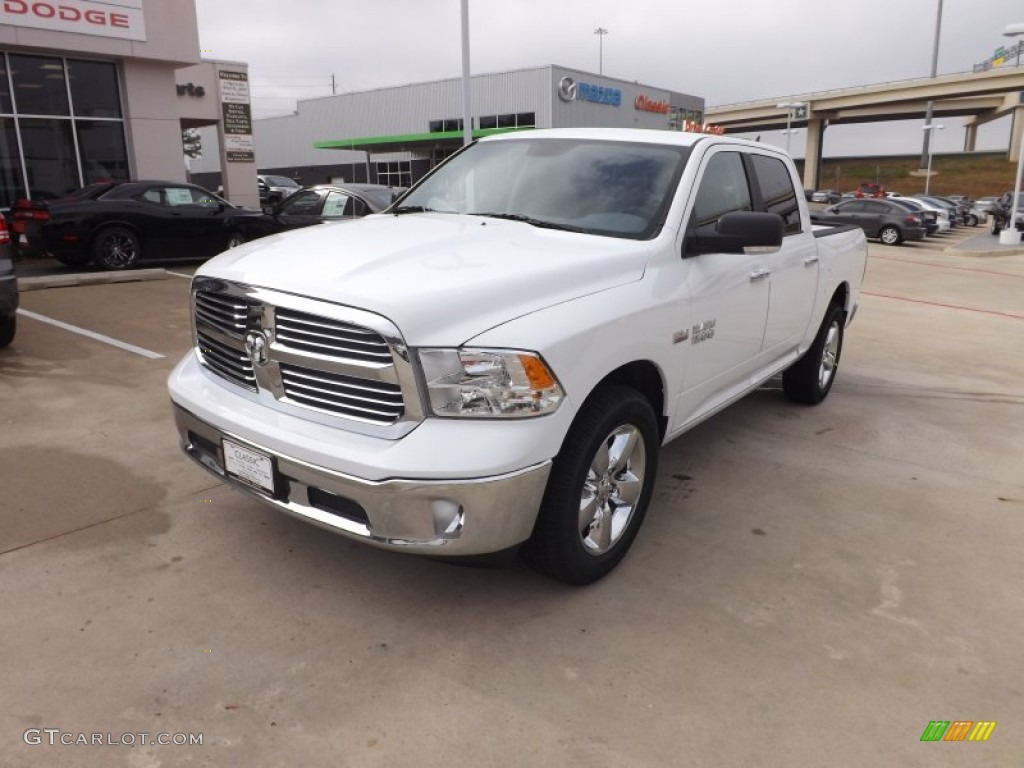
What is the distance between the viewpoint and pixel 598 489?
3168 millimetres

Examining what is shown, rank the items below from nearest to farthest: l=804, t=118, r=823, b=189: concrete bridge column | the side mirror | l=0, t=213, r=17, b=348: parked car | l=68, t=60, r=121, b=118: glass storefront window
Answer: the side mirror < l=0, t=213, r=17, b=348: parked car < l=68, t=60, r=121, b=118: glass storefront window < l=804, t=118, r=823, b=189: concrete bridge column

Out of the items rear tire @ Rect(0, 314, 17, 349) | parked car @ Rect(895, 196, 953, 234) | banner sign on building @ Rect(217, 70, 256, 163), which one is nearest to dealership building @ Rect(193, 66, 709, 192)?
banner sign on building @ Rect(217, 70, 256, 163)

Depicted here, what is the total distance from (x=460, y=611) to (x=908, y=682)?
1.64 metres

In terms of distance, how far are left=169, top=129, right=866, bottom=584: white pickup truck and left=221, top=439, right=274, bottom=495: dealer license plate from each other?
0.01 metres

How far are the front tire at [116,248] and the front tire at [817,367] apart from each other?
1005 centimetres

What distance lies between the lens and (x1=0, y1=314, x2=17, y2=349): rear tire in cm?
666

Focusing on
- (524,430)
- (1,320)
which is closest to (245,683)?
(524,430)

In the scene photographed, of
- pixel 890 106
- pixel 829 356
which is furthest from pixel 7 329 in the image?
pixel 890 106

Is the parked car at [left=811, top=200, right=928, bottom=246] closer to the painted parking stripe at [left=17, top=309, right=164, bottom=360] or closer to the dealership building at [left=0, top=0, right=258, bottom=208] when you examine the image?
the dealership building at [left=0, top=0, right=258, bottom=208]

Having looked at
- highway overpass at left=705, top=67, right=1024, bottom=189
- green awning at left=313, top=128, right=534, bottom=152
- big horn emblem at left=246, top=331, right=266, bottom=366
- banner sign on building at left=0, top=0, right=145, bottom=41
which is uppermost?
highway overpass at left=705, top=67, right=1024, bottom=189

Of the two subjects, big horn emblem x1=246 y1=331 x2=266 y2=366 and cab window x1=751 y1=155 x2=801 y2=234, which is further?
cab window x1=751 y1=155 x2=801 y2=234

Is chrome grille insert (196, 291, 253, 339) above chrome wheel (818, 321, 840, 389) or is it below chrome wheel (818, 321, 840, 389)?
above

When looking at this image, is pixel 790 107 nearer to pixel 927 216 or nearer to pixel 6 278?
pixel 927 216

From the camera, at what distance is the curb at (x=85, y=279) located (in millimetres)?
9867
